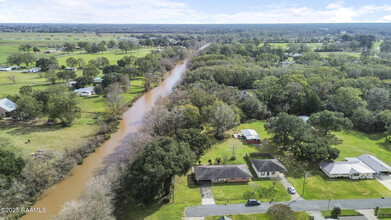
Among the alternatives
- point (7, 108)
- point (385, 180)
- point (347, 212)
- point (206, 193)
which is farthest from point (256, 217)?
point (7, 108)

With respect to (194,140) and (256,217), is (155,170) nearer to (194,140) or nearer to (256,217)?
(194,140)

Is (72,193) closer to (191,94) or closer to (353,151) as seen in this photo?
(191,94)

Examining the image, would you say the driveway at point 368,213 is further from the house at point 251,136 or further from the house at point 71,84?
the house at point 71,84

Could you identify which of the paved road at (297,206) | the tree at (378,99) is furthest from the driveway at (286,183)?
the tree at (378,99)

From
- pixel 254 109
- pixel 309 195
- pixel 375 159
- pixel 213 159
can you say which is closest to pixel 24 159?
pixel 213 159

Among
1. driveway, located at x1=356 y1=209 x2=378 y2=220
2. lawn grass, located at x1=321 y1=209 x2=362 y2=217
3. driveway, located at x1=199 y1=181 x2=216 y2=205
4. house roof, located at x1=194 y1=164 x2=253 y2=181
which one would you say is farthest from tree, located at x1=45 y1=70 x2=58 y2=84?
driveway, located at x1=356 y1=209 x2=378 y2=220
